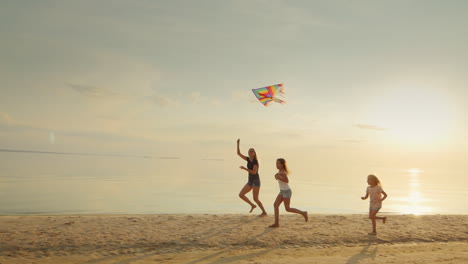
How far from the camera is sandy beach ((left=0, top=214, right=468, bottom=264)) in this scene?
6984 mm

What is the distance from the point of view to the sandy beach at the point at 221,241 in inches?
275

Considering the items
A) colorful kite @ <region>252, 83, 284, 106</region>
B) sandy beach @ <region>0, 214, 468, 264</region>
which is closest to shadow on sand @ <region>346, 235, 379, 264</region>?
sandy beach @ <region>0, 214, 468, 264</region>

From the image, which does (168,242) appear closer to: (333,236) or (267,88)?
(333,236)

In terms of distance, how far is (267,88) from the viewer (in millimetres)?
12922

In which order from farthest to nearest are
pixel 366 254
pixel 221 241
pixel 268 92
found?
pixel 268 92
pixel 221 241
pixel 366 254

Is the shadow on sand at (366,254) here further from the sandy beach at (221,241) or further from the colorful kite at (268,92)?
the colorful kite at (268,92)

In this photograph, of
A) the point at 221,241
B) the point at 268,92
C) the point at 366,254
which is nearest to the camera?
the point at 366,254

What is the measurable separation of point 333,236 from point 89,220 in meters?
8.02

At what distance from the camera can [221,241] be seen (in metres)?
8.38

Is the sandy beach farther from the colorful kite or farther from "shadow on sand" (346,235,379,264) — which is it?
the colorful kite

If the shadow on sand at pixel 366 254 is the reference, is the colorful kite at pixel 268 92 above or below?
above

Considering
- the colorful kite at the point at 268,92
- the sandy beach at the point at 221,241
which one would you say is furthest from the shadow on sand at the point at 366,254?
the colorful kite at the point at 268,92

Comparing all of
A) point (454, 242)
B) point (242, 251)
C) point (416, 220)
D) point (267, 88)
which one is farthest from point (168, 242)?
point (416, 220)

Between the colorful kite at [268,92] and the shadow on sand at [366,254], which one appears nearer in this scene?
the shadow on sand at [366,254]
